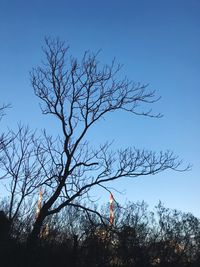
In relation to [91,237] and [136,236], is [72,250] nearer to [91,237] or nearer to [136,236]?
[91,237]

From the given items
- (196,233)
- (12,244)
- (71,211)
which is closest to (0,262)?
(12,244)

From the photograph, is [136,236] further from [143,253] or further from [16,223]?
[16,223]

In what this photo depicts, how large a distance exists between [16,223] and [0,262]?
367cm

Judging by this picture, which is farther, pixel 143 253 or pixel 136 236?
pixel 136 236

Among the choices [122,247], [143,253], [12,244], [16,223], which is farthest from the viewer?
[143,253]

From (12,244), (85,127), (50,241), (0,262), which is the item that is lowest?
(0,262)

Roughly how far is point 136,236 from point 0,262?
32.2ft

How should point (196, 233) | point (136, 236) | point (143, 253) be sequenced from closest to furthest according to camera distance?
point (143, 253) → point (136, 236) → point (196, 233)

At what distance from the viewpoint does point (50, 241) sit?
12953 mm

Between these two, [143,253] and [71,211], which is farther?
[71,211]

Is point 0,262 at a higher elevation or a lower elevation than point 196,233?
lower

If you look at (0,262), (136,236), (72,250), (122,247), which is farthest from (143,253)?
(0,262)

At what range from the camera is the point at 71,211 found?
2500cm

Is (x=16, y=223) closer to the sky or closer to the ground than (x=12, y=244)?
closer to the sky
